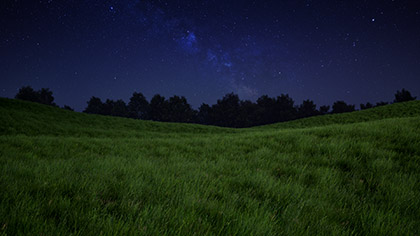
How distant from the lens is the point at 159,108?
87.8 m

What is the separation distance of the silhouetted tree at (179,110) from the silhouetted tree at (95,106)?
39.0 meters

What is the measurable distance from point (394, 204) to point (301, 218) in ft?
4.80

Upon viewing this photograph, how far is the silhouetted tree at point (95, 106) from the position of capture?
3893 inches

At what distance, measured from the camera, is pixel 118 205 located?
2.00 m

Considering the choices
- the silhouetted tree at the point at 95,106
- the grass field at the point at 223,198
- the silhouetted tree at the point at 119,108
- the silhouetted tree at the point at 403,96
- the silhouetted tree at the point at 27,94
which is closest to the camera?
the grass field at the point at 223,198

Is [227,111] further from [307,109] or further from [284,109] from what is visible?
[307,109]

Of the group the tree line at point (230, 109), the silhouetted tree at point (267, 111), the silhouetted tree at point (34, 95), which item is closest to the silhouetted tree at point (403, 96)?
the tree line at point (230, 109)

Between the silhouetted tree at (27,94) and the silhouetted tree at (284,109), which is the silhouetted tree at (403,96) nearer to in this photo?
the silhouetted tree at (284,109)

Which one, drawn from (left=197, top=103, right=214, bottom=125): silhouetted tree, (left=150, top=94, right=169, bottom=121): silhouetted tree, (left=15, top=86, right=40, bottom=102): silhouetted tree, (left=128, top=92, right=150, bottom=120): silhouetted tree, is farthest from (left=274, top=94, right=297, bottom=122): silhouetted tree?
(left=15, top=86, right=40, bottom=102): silhouetted tree

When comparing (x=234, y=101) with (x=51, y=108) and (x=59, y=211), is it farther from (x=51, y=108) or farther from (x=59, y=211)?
(x=59, y=211)

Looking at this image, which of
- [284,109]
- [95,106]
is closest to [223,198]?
[284,109]

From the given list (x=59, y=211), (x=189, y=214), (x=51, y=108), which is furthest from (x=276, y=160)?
(x=51, y=108)

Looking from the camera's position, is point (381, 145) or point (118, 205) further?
point (381, 145)

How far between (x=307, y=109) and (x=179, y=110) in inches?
2361
